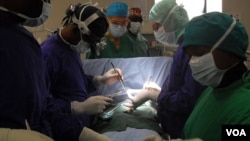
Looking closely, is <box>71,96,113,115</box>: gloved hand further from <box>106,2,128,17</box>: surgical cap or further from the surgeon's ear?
<box>106,2,128,17</box>: surgical cap

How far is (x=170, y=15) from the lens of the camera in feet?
6.89

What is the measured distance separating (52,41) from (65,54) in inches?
4.7

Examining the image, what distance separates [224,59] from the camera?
1.17 meters

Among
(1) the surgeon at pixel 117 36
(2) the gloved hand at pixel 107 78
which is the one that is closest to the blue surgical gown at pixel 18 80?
(2) the gloved hand at pixel 107 78

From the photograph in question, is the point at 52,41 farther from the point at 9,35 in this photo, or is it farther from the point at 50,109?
the point at 9,35

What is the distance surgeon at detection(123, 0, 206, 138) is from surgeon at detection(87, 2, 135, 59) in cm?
71

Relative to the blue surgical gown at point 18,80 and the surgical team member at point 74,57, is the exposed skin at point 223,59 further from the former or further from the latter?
the surgical team member at point 74,57

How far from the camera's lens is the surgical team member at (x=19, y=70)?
3.80 ft

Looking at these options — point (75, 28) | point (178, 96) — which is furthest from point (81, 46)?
point (178, 96)

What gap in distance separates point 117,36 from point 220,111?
75.9 inches

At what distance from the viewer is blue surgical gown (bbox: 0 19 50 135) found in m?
1.16

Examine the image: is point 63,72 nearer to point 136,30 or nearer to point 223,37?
point 223,37

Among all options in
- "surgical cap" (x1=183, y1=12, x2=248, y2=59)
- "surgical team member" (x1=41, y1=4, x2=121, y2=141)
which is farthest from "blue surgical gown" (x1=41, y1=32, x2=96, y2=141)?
"surgical cap" (x1=183, y1=12, x2=248, y2=59)

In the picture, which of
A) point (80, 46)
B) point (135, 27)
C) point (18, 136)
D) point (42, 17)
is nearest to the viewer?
point (18, 136)
